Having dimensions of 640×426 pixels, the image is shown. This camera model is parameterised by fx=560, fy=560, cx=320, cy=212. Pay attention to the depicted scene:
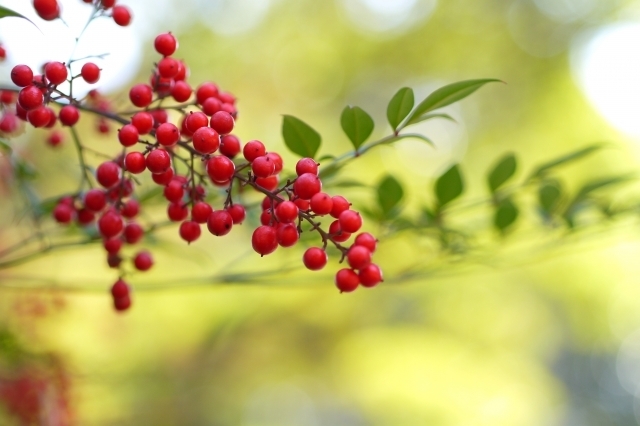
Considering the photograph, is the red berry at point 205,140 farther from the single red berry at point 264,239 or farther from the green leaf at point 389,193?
the green leaf at point 389,193

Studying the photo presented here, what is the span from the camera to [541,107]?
3.82 metres

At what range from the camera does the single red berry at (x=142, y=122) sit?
394mm

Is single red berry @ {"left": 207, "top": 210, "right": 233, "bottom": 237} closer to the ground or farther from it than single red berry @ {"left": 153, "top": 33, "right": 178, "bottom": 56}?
closer to the ground

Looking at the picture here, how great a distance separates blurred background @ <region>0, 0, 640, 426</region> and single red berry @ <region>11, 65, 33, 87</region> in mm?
1589

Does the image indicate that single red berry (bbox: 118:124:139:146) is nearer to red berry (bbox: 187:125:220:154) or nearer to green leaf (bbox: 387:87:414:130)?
red berry (bbox: 187:125:220:154)

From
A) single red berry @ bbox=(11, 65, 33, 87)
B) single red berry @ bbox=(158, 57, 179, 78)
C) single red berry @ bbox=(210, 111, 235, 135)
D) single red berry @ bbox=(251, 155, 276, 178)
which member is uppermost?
single red berry @ bbox=(158, 57, 179, 78)

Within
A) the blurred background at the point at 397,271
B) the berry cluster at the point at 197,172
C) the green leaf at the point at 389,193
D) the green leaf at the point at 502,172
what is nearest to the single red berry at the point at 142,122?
the berry cluster at the point at 197,172

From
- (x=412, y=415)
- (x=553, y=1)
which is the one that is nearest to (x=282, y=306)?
(x=412, y=415)

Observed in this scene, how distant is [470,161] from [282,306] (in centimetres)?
157

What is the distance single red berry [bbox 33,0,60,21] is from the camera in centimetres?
44

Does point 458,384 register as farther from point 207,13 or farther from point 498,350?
point 207,13

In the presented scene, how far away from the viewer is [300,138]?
0.47 m

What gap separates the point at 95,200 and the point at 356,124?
223 mm

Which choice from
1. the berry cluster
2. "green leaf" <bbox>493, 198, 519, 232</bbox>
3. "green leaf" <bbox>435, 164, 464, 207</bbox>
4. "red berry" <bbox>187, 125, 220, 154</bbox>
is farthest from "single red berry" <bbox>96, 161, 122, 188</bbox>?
"green leaf" <bbox>493, 198, 519, 232</bbox>
